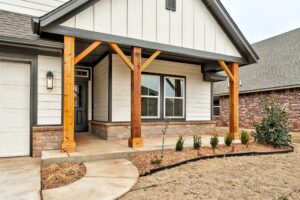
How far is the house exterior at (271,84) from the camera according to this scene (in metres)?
12.2

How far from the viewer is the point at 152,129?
805 cm

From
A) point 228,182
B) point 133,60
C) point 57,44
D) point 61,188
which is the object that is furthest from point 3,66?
point 228,182

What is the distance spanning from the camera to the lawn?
336cm

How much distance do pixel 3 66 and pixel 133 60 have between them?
10.4 ft

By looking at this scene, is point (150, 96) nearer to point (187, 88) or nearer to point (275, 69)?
point (187, 88)

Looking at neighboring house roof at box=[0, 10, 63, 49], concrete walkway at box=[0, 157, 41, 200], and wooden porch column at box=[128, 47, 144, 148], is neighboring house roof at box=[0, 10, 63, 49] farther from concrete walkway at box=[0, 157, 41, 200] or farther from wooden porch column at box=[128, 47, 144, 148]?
concrete walkway at box=[0, 157, 41, 200]

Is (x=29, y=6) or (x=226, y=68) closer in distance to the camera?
(x=29, y=6)

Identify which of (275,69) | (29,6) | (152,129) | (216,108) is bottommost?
(152,129)

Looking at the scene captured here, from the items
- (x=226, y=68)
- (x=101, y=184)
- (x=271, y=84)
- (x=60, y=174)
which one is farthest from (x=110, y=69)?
(x=271, y=84)

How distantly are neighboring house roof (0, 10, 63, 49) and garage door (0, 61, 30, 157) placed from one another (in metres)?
0.60

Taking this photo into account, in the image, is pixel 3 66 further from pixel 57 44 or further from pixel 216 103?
pixel 216 103

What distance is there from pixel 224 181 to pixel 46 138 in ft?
13.9

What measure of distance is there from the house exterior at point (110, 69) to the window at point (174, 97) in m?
0.04

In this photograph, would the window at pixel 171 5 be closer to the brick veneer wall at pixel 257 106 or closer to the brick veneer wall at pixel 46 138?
the brick veneer wall at pixel 46 138
